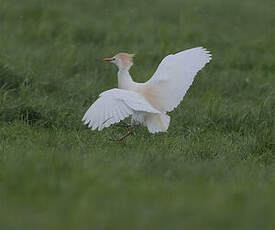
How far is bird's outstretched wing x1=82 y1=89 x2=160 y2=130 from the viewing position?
22.0 ft

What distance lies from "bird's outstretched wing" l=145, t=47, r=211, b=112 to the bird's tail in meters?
0.20

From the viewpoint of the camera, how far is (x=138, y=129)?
8.12m

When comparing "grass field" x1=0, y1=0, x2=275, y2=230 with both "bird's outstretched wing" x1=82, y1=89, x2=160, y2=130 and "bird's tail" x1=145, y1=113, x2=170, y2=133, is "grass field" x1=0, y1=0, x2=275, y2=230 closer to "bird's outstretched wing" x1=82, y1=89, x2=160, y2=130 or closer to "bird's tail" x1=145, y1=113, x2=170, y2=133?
"bird's tail" x1=145, y1=113, x2=170, y2=133

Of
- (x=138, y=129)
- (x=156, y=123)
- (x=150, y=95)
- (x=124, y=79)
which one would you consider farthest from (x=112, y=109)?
(x=138, y=129)

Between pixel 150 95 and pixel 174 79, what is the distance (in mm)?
331

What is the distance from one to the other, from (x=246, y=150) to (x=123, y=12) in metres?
6.65

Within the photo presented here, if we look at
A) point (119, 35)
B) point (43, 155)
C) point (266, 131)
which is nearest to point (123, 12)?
point (119, 35)

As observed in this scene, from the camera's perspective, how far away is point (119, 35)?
12.2 m

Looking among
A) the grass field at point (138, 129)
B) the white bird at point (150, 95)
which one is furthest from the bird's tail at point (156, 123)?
the grass field at point (138, 129)

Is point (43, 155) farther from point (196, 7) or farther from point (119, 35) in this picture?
point (196, 7)

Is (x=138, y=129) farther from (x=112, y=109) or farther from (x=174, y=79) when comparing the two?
(x=112, y=109)

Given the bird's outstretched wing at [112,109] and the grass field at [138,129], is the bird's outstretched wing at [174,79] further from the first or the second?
the bird's outstretched wing at [112,109]

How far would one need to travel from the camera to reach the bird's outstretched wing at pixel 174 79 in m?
7.59

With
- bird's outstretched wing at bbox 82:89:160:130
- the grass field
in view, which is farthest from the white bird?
the grass field
